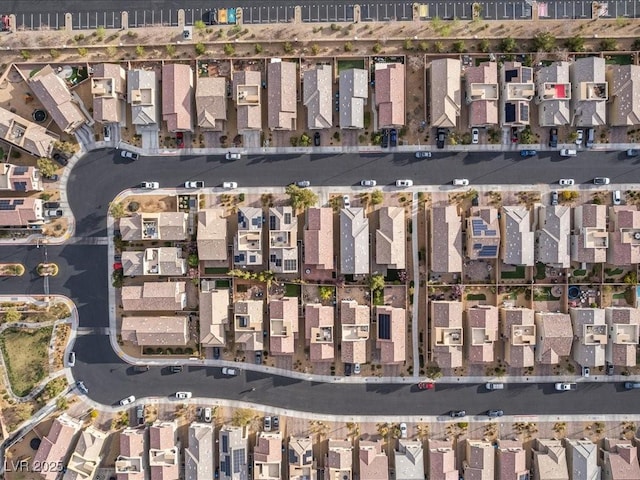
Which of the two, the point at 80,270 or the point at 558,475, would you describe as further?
the point at 80,270

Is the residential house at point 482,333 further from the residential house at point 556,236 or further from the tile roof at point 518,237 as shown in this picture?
the residential house at point 556,236

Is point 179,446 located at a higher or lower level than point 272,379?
lower

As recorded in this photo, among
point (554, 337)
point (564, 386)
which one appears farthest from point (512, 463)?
point (554, 337)

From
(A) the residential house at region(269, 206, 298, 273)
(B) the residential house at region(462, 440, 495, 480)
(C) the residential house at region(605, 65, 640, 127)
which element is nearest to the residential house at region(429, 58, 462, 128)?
(C) the residential house at region(605, 65, 640, 127)

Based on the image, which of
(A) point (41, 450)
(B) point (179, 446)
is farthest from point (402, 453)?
(A) point (41, 450)

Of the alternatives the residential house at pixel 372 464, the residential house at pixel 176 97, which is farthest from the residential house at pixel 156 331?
the residential house at pixel 372 464

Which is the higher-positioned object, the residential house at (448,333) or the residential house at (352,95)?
the residential house at (352,95)

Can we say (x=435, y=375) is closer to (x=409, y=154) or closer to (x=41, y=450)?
(x=409, y=154)
